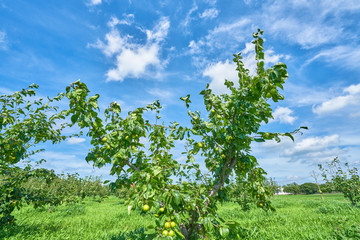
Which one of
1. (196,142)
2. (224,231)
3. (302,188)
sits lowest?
(224,231)

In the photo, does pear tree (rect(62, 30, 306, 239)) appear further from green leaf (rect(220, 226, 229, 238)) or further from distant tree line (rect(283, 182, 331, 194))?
distant tree line (rect(283, 182, 331, 194))

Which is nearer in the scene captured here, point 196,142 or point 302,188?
point 196,142

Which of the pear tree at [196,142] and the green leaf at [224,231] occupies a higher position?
the pear tree at [196,142]

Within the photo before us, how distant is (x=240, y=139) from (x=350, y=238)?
3.40m

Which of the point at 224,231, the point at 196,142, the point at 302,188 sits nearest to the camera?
the point at 224,231

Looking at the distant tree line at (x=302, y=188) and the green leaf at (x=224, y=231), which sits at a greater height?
the distant tree line at (x=302, y=188)

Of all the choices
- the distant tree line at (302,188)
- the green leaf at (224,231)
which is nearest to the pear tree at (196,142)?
the green leaf at (224,231)

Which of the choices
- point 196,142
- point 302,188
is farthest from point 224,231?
point 302,188

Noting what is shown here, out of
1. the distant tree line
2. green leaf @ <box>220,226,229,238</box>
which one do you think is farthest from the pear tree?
the distant tree line

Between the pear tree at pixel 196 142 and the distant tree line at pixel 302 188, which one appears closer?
the pear tree at pixel 196 142

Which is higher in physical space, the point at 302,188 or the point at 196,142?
the point at 302,188

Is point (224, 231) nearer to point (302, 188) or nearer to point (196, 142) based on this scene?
point (196, 142)

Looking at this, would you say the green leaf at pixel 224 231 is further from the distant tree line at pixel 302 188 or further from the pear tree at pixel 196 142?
the distant tree line at pixel 302 188

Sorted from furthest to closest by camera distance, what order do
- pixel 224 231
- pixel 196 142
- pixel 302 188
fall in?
pixel 302 188, pixel 196 142, pixel 224 231
